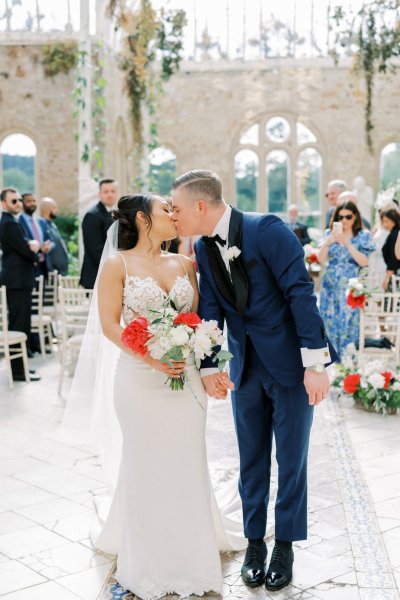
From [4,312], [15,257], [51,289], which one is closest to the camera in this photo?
[4,312]

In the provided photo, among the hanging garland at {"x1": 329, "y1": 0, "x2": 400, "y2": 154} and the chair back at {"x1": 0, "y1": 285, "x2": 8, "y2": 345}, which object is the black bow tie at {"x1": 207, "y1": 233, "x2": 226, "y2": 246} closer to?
the chair back at {"x1": 0, "y1": 285, "x2": 8, "y2": 345}

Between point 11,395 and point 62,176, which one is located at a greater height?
point 62,176

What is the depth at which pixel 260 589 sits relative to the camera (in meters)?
3.17

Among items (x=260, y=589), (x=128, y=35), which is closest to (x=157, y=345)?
(x=260, y=589)

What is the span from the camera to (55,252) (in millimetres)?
10000

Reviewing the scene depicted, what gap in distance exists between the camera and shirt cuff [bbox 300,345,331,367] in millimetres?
3014

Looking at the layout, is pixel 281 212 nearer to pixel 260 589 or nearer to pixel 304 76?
pixel 304 76

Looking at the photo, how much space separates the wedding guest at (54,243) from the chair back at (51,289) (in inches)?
8.3

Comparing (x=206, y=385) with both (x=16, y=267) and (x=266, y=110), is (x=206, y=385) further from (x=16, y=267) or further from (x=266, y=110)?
(x=266, y=110)

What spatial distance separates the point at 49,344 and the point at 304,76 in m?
Result: 11.0

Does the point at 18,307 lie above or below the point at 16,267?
below

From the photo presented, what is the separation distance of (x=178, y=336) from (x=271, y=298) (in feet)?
1.51

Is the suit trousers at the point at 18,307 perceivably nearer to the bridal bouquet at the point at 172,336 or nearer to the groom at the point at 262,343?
the groom at the point at 262,343

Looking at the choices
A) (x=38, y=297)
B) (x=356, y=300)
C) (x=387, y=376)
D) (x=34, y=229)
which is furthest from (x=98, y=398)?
(x=34, y=229)
